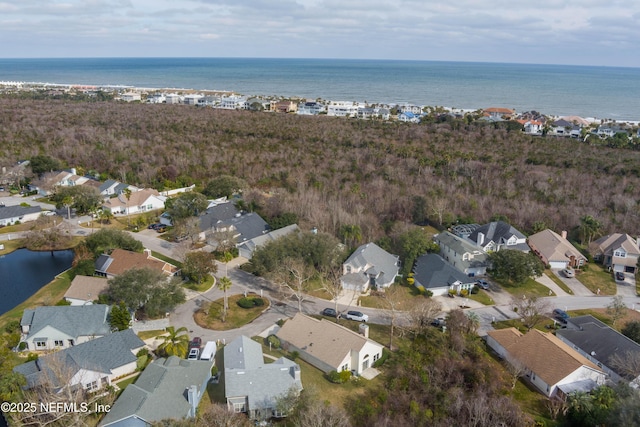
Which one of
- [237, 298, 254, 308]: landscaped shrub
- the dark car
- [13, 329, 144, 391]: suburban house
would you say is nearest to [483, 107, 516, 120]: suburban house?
[237, 298, 254, 308]: landscaped shrub

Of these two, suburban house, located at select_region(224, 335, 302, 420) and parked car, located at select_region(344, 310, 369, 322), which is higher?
suburban house, located at select_region(224, 335, 302, 420)

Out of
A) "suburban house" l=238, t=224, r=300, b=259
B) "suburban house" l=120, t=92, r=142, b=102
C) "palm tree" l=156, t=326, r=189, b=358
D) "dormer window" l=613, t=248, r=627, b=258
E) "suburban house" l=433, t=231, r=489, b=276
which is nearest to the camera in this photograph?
"palm tree" l=156, t=326, r=189, b=358

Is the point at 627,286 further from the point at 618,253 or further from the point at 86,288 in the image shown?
the point at 86,288

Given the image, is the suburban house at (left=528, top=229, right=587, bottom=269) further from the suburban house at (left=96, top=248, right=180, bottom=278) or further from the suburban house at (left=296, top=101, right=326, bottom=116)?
the suburban house at (left=296, top=101, right=326, bottom=116)

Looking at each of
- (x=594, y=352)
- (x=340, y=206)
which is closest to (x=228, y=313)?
(x=340, y=206)

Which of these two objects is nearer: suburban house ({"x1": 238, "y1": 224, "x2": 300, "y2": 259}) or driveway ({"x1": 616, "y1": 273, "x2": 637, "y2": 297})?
driveway ({"x1": 616, "y1": 273, "x2": 637, "y2": 297})

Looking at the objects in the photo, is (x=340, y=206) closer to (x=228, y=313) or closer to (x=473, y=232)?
(x=473, y=232)

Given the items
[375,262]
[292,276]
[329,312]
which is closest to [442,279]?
[375,262]

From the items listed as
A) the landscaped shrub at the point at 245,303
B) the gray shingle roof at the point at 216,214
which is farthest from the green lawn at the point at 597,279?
the gray shingle roof at the point at 216,214
